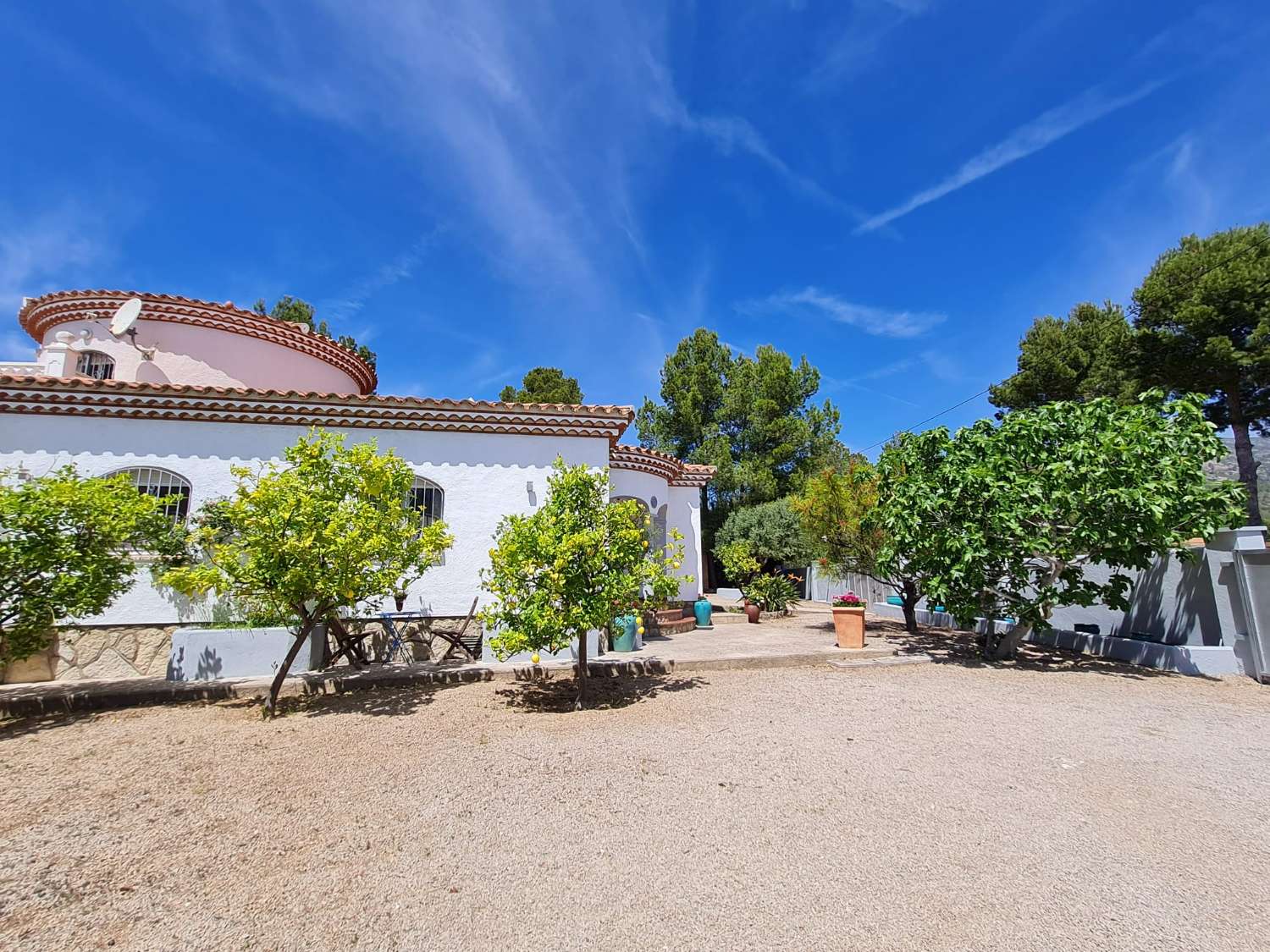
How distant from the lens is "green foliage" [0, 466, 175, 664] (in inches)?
241

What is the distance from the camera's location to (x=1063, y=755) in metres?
5.05

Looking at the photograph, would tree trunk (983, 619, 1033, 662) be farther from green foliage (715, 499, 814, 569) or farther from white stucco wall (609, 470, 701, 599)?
green foliage (715, 499, 814, 569)

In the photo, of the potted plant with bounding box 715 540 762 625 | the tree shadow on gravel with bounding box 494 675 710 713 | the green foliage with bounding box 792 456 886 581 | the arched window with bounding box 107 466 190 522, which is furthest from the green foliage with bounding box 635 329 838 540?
the arched window with bounding box 107 466 190 522

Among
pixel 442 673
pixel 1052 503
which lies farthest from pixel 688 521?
pixel 442 673

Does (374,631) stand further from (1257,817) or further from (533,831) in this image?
(1257,817)

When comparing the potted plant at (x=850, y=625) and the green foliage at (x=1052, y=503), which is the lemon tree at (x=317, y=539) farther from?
the green foliage at (x=1052, y=503)

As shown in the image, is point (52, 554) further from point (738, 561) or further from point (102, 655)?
point (738, 561)

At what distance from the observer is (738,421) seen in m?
26.3

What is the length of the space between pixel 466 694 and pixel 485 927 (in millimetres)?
4855

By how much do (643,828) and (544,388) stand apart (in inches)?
1165

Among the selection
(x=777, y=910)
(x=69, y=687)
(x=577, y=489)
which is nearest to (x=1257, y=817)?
(x=777, y=910)

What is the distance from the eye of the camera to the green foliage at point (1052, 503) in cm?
768

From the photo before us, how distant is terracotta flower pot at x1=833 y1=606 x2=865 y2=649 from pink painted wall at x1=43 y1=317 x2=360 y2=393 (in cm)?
1225

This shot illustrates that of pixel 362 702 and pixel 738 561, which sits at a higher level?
pixel 738 561
